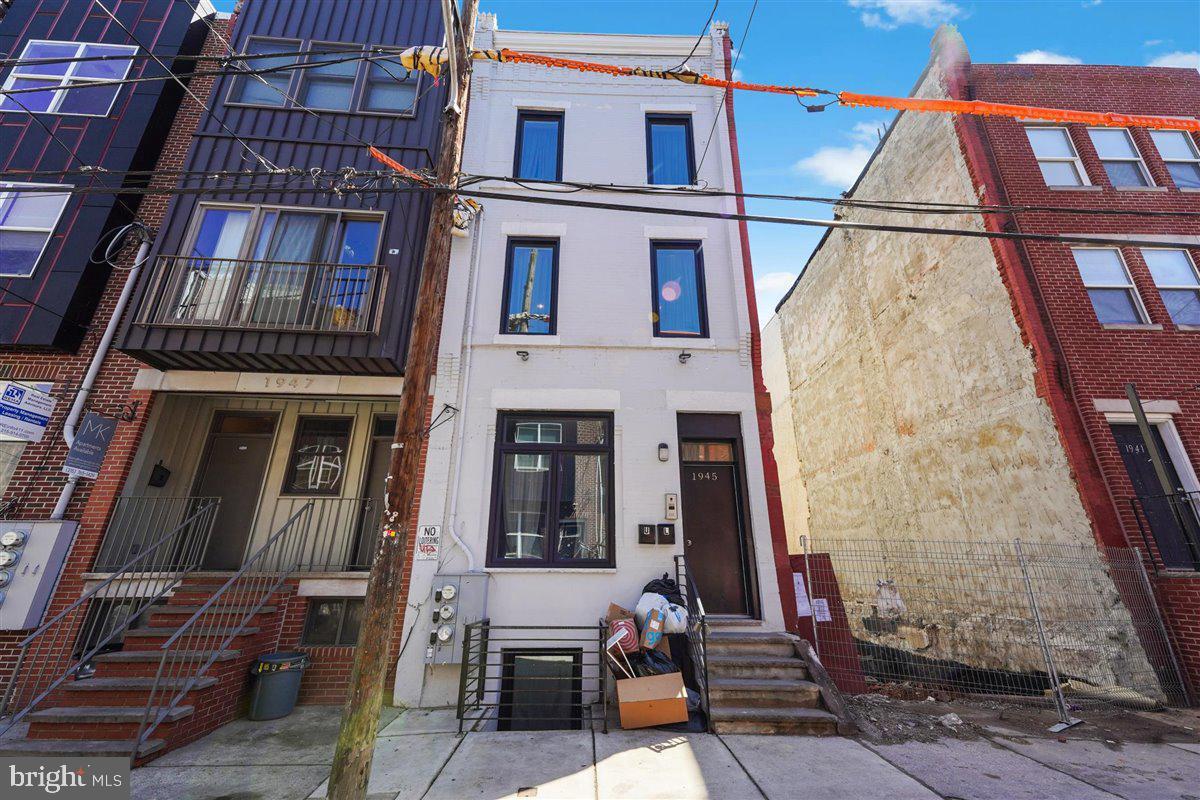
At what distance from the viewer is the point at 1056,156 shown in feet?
33.6

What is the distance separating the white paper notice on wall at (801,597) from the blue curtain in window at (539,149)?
336 inches

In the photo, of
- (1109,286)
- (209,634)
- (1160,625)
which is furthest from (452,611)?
(1109,286)

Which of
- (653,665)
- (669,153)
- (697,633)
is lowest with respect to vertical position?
(653,665)

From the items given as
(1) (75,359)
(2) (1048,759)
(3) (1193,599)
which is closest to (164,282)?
(1) (75,359)

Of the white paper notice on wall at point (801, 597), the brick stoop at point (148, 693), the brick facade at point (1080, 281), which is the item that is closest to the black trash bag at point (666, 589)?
the white paper notice on wall at point (801, 597)

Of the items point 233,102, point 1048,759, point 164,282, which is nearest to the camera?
point 1048,759

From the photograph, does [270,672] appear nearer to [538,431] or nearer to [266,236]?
[538,431]

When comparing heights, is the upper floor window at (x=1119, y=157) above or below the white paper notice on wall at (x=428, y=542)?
above

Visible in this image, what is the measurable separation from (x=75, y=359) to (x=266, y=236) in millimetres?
3652

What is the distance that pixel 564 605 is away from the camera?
690 centimetres

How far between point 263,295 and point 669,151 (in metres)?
8.11

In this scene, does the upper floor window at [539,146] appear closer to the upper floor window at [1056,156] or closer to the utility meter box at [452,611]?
the utility meter box at [452,611]

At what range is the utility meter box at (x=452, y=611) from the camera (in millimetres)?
6375

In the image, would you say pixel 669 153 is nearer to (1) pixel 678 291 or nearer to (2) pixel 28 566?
(1) pixel 678 291
